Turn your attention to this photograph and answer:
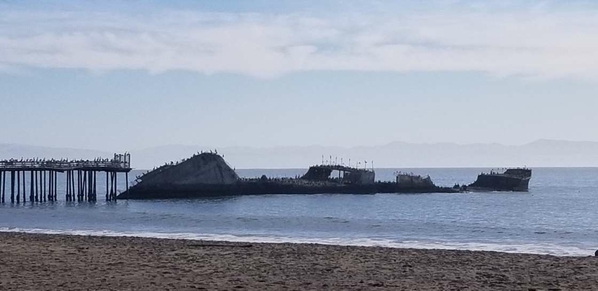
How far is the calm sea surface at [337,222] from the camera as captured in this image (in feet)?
128

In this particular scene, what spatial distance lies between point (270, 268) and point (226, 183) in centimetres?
6660

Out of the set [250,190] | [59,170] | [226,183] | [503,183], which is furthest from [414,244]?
[503,183]

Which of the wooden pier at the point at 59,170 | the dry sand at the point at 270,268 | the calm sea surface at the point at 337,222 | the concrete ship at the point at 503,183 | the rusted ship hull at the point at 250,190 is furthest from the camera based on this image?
the concrete ship at the point at 503,183

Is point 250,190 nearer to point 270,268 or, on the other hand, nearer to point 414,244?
point 414,244

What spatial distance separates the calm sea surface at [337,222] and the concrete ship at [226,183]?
12.3ft

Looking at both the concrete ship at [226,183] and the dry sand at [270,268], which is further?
the concrete ship at [226,183]

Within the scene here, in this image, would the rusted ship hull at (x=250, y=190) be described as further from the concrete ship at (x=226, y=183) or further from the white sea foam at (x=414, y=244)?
the white sea foam at (x=414, y=244)

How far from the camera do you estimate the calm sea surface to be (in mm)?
39156

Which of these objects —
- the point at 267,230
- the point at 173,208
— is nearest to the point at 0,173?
the point at 173,208

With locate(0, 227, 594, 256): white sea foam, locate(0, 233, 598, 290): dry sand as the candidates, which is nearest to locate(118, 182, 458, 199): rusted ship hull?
locate(0, 227, 594, 256): white sea foam

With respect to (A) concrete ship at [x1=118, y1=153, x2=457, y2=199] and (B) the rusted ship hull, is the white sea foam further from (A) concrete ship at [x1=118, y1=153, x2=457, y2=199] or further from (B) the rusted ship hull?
(A) concrete ship at [x1=118, y1=153, x2=457, y2=199]

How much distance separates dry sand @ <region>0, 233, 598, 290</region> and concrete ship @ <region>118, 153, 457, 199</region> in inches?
2172

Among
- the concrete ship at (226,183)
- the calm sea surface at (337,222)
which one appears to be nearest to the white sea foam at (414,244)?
the calm sea surface at (337,222)

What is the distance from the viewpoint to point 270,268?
2077cm
